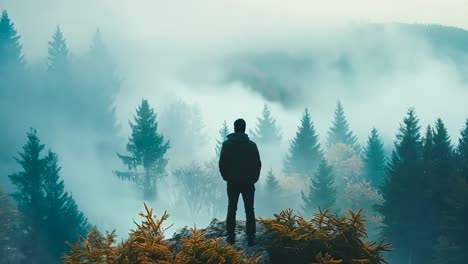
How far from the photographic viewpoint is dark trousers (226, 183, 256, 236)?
1007 cm

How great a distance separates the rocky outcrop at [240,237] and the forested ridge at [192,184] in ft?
0.68

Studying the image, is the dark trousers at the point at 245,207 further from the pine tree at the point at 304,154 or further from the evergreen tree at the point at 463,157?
the pine tree at the point at 304,154

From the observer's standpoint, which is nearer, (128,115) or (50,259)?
(50,259)

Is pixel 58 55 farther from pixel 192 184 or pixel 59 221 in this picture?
pixel 59 221

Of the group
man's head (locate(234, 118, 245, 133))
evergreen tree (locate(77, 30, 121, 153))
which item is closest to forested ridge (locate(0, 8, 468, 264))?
evergreen tree (locate(77, 30, 121, 153))

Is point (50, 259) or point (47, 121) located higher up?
point (47, 121)

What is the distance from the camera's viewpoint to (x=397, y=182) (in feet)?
168

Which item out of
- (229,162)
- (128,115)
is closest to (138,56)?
(128,115)

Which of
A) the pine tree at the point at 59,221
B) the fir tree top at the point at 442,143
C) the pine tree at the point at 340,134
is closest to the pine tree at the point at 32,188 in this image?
the pine tree at the point at 59,221

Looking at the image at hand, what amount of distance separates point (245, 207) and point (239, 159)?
3.39 feet

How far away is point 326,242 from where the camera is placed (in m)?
9.28

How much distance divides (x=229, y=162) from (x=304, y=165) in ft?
272

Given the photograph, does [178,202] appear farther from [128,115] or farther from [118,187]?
[128,115]

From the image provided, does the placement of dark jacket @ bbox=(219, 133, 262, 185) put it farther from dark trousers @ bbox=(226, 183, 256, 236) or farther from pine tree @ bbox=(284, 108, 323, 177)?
pine tree @ bbox=(284, 108, 323, 177)
